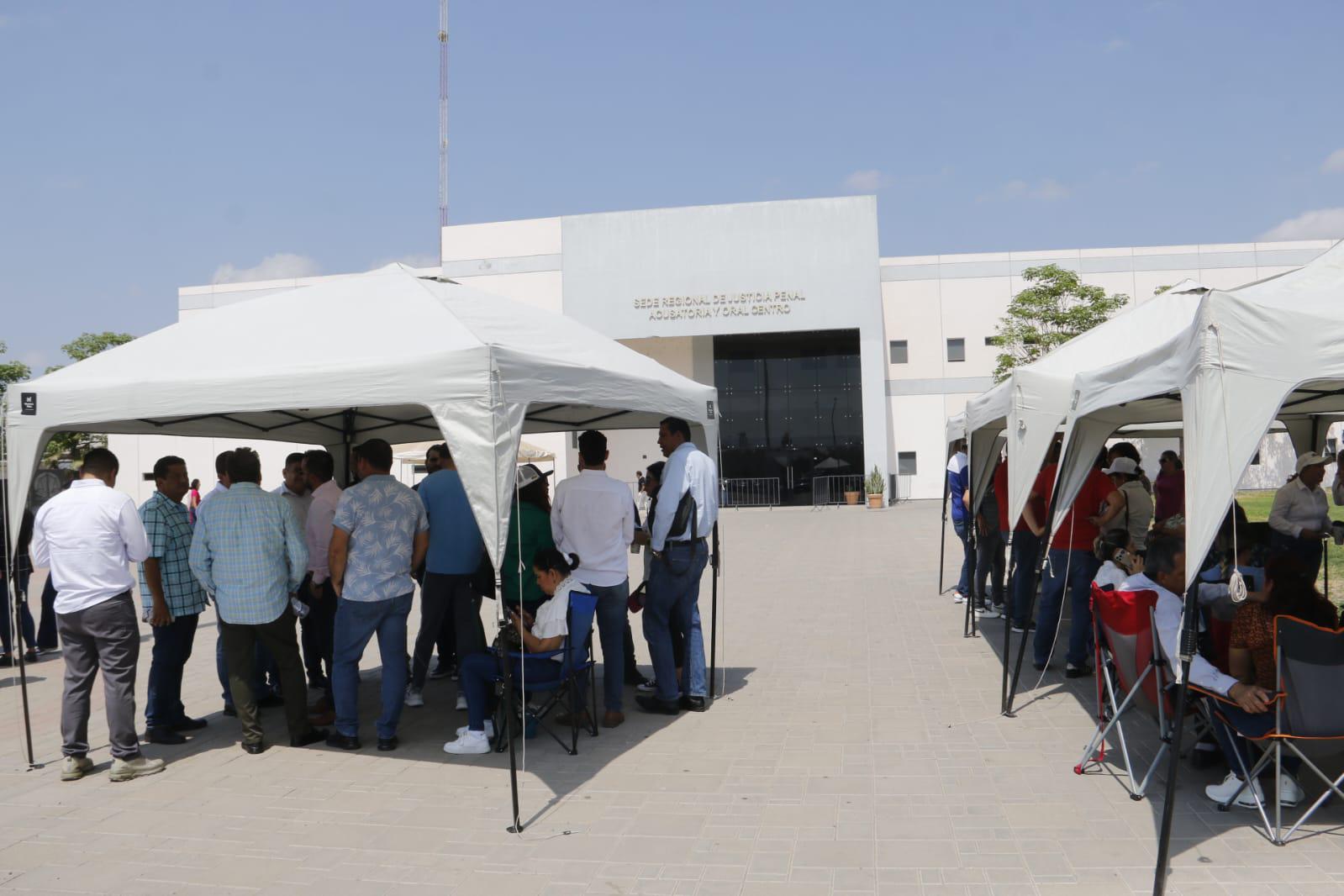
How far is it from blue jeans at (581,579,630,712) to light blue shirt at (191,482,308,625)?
74.3 inches

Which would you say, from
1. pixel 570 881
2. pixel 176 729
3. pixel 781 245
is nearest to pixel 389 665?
pixel 176 729

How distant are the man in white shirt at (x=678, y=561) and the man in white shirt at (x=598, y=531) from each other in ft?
0.96

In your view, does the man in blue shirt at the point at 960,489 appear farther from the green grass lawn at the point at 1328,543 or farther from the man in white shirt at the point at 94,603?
the man in white shirt at the point at 94,603

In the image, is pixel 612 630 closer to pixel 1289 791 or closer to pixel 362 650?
pixel 362 650

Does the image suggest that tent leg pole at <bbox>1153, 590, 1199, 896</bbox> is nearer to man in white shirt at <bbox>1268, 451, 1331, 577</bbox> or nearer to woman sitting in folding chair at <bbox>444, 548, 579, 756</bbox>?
woman sitting in folding chair at <bbox>444, 548, 579, 756</bbox>

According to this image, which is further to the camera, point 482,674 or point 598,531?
point 598,531

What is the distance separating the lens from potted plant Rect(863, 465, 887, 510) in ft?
107

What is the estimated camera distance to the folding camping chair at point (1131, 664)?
4.97 m

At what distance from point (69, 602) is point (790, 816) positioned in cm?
420

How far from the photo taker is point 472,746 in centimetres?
602

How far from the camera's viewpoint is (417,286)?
6211mm

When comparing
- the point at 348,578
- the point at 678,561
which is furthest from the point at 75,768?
the point at 678,561

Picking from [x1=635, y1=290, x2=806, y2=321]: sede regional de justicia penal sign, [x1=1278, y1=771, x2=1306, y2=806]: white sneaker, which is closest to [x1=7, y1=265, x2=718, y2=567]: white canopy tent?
[x1=1278, y1=771, x2=1306, y2=806]: white sneaker

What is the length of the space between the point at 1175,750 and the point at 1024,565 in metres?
4.84
